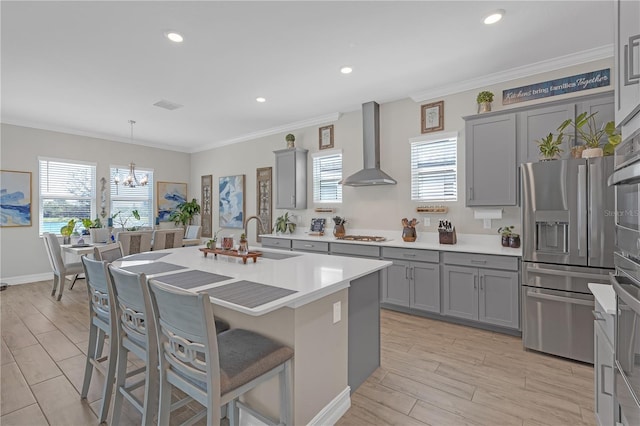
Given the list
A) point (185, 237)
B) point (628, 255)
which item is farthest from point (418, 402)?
point (185, 237)

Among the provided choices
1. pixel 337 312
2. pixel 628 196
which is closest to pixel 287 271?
pixel 337 312

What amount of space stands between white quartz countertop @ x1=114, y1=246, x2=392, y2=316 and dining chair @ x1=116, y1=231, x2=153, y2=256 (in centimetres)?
217

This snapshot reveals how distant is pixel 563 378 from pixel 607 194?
4.98 ft

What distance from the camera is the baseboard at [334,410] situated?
1767mm

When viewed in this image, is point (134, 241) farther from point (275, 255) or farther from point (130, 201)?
point (275, 255)

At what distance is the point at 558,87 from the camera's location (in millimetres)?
3305

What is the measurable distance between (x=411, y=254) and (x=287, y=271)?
82.2 inches

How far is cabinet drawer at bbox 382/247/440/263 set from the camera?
3.54m

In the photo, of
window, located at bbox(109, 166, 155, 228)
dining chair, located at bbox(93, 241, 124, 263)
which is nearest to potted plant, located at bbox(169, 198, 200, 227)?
window, located at bbox(109, 166, 155, 228)

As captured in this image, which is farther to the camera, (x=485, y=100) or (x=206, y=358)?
(x=485, y=100)

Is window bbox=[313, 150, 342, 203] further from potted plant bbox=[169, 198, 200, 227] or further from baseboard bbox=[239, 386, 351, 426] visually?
potted plant bbox=[169, 198, 200, 227]

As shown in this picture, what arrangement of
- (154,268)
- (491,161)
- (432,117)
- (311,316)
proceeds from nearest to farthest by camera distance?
(311,316) < (154,268) < (491,161) < (432,117)

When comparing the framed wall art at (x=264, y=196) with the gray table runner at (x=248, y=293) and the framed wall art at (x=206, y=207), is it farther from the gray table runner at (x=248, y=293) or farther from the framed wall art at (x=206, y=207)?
the gray table runner at (x=248, y=293)

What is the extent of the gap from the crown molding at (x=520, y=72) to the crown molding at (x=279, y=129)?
146cm
